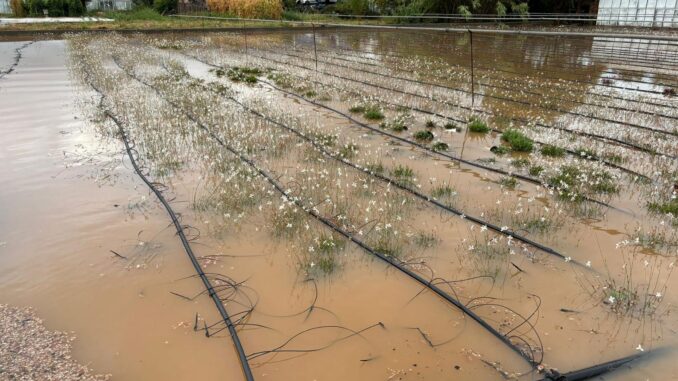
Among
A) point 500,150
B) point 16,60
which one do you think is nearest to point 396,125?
point 500,150

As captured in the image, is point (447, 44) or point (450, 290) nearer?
point (450, 290)

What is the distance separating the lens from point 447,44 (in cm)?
2353

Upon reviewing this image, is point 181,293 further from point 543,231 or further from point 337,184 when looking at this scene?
point 543,231

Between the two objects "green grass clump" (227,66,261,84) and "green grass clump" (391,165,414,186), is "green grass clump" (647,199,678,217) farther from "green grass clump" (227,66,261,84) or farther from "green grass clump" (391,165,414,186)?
"green grass clump" (227,66,261,84)

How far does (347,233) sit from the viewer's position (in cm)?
533

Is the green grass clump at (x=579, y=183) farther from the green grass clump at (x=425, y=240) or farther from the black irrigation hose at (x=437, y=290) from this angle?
the black irrigation hose at (x=437, y=290)

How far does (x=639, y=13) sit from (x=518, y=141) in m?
24.8

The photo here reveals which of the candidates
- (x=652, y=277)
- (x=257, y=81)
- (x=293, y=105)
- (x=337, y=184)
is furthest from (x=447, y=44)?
(x=652, y=277)

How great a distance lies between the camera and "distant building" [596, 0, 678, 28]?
2517 centimetres

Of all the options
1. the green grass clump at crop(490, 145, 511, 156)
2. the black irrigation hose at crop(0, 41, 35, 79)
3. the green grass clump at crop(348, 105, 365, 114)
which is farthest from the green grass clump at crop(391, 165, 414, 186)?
the black irrigation hose at crop(0, 41, 35, 79)

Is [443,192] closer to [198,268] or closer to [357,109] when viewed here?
[198,268]

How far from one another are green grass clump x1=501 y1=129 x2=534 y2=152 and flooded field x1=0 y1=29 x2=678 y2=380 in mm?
46

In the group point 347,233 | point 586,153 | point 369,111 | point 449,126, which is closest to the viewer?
point 347,233

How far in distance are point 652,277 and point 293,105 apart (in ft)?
27.5
